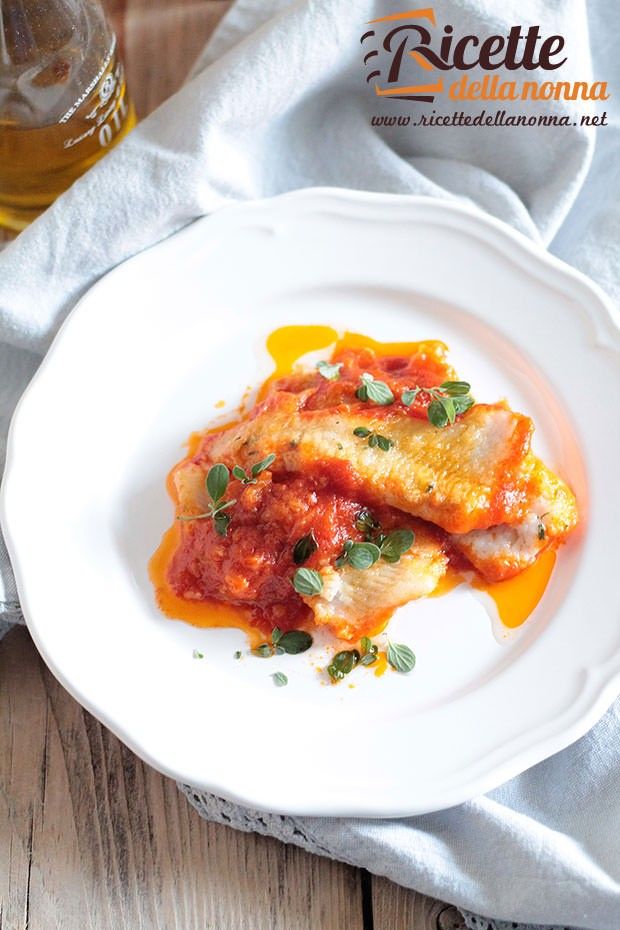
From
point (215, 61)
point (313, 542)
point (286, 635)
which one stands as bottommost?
point (286, 635)

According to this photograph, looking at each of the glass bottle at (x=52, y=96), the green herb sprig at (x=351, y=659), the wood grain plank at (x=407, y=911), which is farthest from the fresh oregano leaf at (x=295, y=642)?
the glass bottle at (x=52, y=96)

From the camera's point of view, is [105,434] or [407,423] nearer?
[407,423]

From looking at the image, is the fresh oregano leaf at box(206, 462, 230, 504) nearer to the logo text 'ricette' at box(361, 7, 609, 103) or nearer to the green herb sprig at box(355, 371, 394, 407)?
the green herb sprig at box(355, 371, 394, 407)

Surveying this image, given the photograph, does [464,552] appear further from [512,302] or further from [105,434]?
[105,434]

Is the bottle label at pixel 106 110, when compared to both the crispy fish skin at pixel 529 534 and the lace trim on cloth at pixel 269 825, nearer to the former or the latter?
the crispy fish skin at pixel 529 534

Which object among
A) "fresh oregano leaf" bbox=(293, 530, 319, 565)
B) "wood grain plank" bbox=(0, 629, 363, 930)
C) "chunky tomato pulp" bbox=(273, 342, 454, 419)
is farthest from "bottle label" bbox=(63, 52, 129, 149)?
"wood grain plank" bbox=(0, 629, 363, 930)

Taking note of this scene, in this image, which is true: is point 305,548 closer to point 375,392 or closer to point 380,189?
point 375,392

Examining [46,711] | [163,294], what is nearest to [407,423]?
[163,294]
